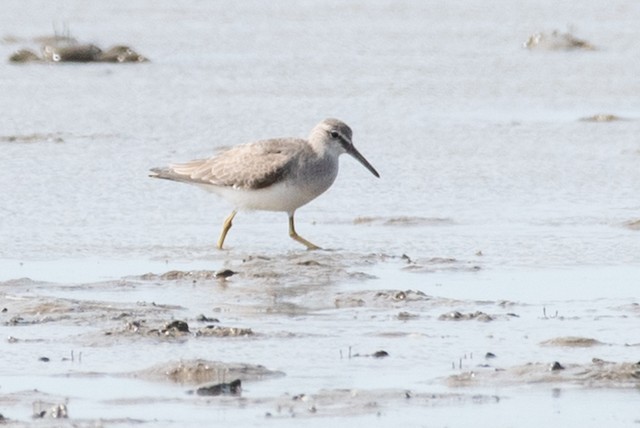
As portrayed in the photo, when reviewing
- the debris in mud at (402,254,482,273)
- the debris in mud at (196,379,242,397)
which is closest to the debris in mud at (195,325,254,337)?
the debris in mud at (196,379,242,397)

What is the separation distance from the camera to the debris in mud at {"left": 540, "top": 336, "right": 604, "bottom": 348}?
7.25 metres

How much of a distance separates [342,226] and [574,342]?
12.3 feet

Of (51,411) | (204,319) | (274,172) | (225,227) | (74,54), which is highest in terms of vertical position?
(74,54)

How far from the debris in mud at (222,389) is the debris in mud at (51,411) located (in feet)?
2.00

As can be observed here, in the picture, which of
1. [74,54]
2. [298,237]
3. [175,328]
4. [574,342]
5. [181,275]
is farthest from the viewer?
[74,54]

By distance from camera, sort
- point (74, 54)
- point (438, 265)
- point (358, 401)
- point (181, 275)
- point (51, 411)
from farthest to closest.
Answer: point (74, 54)
point (438, 265)
point (181, 275)
point (358, 401)
point (51, 411)

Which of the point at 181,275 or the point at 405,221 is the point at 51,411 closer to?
the point at 181,275

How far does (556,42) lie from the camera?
18344mm

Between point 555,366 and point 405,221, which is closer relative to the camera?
point 555,366

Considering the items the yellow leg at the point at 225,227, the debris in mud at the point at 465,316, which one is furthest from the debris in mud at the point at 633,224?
the debris in mud at the point at 465,316

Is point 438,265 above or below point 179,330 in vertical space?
above

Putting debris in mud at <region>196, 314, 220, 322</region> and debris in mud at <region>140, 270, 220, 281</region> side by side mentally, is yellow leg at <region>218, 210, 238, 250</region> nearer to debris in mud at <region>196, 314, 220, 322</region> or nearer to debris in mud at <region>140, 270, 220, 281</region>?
debris in mud at <region>140, 270, 220, 281</region>

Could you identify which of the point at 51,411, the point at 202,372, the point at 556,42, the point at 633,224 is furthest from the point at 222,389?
the point at 556,42

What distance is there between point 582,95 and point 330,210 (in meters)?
5.08
